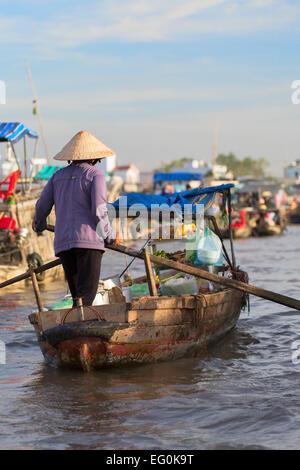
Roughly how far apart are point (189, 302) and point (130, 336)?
A: 2.28 feet

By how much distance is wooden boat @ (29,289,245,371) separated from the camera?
213 inches

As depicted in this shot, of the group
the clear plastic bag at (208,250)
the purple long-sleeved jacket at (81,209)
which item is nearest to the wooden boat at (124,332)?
the purple long-sleeved jacket at (81,209)

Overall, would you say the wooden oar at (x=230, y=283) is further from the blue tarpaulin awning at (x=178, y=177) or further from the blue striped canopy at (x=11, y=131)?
the blue tarpaulin awning at (x=178, y=177)

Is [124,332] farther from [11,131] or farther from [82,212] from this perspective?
[11,131]

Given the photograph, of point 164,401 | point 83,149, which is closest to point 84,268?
point 83,149

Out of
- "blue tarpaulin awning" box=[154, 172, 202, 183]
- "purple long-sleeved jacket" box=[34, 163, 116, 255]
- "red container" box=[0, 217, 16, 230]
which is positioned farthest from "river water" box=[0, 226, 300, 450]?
"blue tarpaulin awning" box=[154, 172, 202, 183]

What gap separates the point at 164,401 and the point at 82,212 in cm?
163

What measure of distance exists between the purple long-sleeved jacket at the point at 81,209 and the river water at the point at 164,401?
120 centimetres

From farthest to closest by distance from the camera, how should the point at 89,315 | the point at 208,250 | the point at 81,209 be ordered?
the point at 208,250
the point at 89,315
the point at 81,209

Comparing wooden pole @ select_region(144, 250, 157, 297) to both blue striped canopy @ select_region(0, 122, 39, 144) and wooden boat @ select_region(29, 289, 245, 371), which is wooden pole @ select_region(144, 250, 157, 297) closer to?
wooden boat @ select_region(29, 289, 245, 371)

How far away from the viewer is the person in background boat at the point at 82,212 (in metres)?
5.28

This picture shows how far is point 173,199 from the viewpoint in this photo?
6.66m

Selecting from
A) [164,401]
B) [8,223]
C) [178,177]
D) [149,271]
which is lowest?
[164,401]
